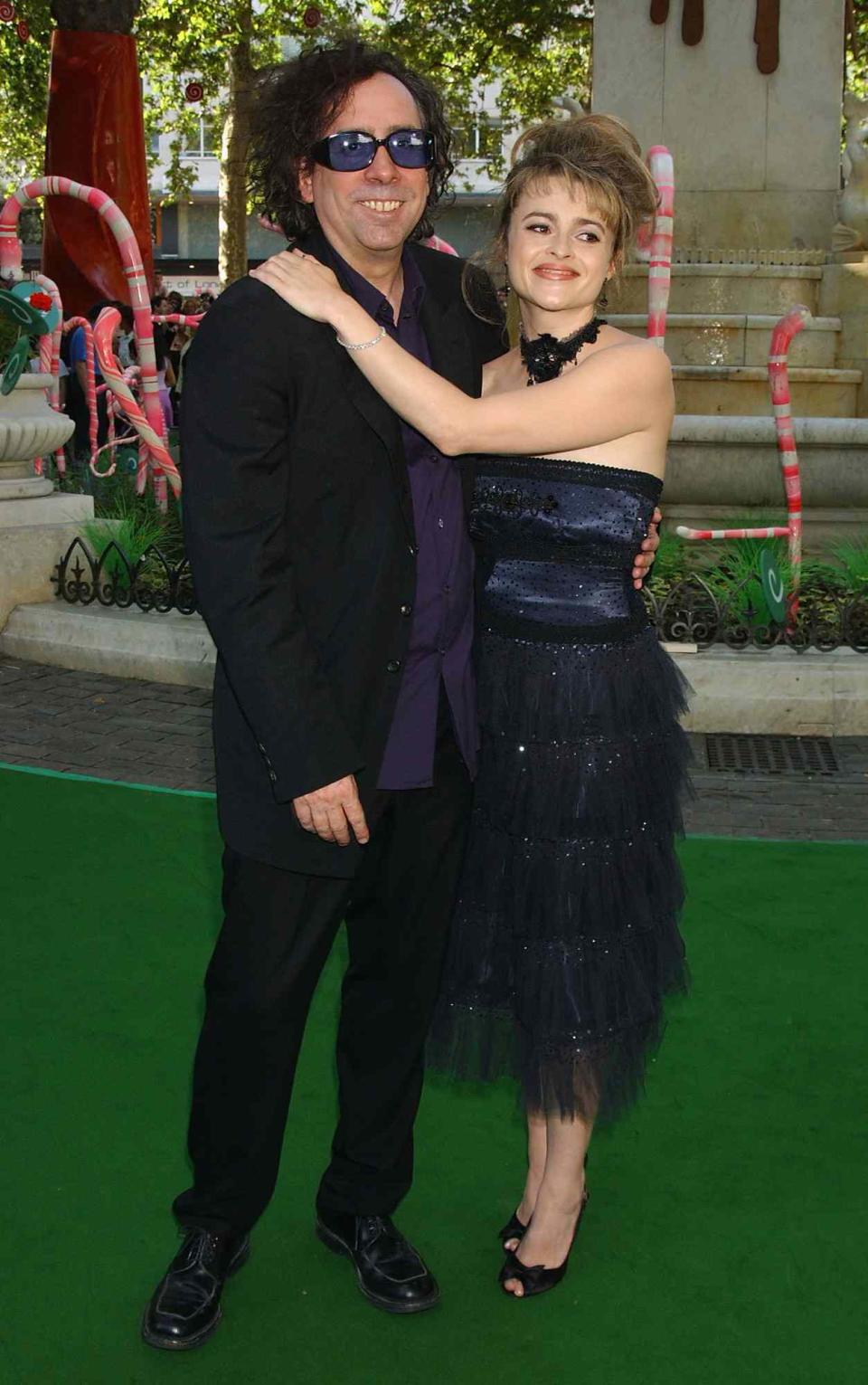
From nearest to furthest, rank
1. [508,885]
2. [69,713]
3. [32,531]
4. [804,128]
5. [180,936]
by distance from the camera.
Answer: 1. [508,885]
2. [180,936]
3. [69,713]
4. [32,531]
5. [804,128]

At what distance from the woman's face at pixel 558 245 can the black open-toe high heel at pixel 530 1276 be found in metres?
1.89

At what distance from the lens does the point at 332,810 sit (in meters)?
2.85

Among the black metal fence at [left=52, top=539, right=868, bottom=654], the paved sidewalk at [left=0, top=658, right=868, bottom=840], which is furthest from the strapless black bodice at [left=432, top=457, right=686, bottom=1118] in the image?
the black metal fence at [left=52, top=539, right=868, bottom=654]

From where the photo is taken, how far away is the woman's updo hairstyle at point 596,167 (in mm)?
2982

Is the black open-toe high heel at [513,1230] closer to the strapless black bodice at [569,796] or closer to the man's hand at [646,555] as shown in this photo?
the strapless black bodice at [569,796]

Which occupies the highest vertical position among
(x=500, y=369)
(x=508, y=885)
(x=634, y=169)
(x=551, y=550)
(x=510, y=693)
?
(x=634, y=169)

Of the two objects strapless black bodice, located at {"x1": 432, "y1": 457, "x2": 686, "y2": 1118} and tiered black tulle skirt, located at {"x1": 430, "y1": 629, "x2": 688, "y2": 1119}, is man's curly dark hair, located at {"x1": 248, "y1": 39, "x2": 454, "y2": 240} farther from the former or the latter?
tiered black tulle skirt, located at {"x1": 430, "y1": 629, "x2": 688, "y2": 1119}

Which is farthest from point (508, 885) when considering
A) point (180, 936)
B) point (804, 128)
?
point (804, 128)

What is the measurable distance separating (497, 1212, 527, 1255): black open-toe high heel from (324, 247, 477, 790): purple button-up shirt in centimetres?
102

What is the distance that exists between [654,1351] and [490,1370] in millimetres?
314

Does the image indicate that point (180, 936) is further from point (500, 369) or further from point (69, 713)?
point (69, 713)

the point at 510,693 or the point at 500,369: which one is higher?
the point at 500,369

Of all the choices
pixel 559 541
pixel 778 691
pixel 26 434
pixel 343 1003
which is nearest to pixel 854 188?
pixel 778 691

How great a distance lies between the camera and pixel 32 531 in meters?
9.38
